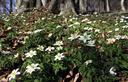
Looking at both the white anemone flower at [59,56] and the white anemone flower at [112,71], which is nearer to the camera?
the white anemone flower at [112,71]

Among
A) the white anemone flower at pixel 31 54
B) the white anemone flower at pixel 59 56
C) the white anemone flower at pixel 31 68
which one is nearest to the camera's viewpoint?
the white anemone flower at pixel 31 68

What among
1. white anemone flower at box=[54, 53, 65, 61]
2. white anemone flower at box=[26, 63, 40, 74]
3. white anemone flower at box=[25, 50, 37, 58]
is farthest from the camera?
white anemone flower at box=[25, 50, 37, 58]

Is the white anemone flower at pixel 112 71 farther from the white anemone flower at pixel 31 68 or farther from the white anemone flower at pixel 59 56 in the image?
the white anemone flower at pixel 31 68

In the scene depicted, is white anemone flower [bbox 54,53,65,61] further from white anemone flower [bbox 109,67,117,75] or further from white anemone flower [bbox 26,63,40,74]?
white anemone flower [bbox 109,67,117,75]

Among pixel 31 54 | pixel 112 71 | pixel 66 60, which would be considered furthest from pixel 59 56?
pixel 112 71

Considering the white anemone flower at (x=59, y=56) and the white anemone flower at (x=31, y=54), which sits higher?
the white anemone flower at (x=31, y=54)

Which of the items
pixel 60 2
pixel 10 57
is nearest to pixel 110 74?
pixel 10 57

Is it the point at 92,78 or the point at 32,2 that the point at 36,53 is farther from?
the point at 32,2

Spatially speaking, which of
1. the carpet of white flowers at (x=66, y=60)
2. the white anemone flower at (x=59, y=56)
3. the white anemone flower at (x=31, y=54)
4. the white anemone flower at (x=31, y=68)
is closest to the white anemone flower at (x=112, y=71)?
the carpet of white flowers at (x=66, y=60)

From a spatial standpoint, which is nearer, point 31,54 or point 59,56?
point 59,56

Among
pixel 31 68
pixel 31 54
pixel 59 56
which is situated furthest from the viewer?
pixel 31 54

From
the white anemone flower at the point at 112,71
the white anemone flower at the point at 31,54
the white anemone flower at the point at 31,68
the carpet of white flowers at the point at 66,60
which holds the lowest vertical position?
the white anemone flower at the point at 112,71

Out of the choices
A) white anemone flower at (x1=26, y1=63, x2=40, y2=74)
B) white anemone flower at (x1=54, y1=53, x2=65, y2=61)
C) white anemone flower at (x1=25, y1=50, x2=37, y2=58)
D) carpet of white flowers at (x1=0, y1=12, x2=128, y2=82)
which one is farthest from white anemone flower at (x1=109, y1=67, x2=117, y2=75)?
white anemone flower at (x1=25, y1=50, x2=37, y2=58)

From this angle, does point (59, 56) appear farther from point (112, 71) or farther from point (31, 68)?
point (112, 71)
